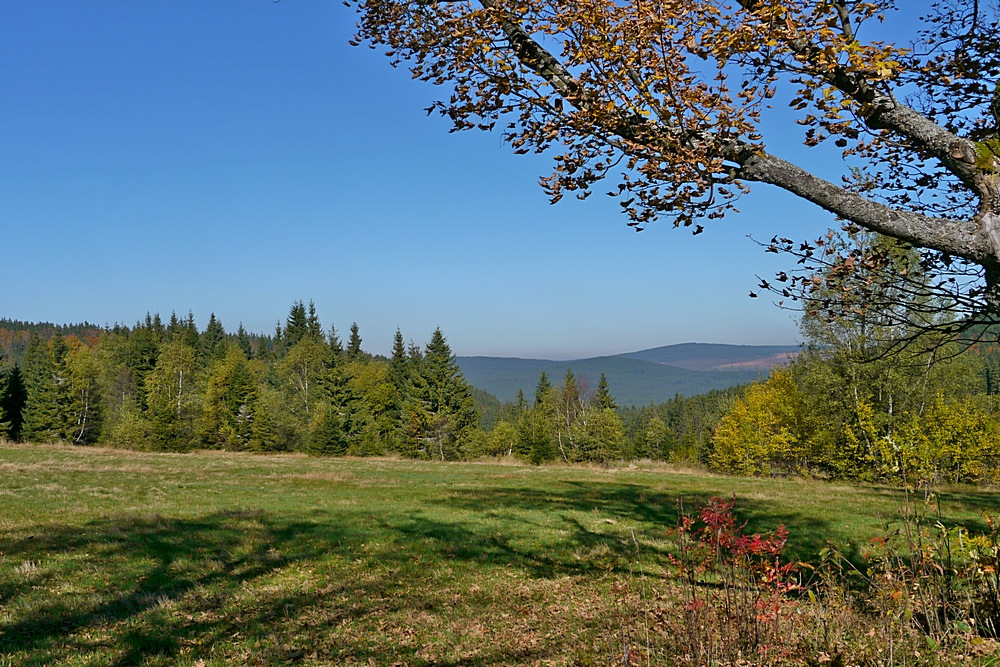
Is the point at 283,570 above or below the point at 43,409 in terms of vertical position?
below

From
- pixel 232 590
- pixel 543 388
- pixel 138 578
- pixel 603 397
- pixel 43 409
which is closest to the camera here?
pixel 232 590

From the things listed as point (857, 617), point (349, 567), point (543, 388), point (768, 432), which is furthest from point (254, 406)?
point (857, 617)

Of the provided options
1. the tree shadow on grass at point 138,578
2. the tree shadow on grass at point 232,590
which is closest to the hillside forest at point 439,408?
the tree shadow on grass at point 232,590

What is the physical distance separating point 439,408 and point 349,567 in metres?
46.2

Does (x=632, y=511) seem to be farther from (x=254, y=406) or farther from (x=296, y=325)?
(x=296, y=325)

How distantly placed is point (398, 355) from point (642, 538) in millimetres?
57415

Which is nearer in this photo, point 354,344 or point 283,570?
point 283,570

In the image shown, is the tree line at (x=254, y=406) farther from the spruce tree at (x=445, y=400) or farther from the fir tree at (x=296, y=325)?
the fir tree at (x=296, y=325)

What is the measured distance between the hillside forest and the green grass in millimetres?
10559

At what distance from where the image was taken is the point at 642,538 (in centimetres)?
1162

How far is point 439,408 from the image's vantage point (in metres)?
55.2

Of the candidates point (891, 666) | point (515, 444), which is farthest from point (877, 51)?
point (515, 444)

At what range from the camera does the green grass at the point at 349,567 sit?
5867 millimetres

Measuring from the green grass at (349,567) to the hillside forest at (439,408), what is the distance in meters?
10.6
